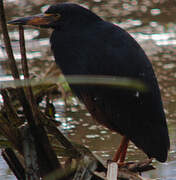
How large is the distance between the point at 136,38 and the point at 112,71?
2375mm

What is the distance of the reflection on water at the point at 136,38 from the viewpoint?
3416mm

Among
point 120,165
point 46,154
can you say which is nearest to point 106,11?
point 120,165

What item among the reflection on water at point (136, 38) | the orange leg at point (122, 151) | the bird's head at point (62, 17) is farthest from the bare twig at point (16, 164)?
the bird's head at point (62, 17)

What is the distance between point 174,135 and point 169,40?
173 centimetres

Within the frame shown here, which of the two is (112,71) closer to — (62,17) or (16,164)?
(62,17)

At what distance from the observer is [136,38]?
512 cm

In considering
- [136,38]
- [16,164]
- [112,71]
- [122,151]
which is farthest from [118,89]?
[136,38]

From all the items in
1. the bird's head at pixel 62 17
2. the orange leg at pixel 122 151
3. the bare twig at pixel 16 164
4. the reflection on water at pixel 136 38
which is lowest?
the reflection on water at pixel 136 38

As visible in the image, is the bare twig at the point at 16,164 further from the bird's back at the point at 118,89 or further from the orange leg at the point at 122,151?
the orange leg at the point at 122,151

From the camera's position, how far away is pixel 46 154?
237cm

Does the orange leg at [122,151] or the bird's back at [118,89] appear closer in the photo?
Result: the bird's back at [118,89]

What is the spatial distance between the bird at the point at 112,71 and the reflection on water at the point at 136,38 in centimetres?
25

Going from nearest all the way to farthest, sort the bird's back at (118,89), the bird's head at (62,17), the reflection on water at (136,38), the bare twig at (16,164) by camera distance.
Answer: the bare twig at (16,164) → the bird's back at (118,89) → the bird's head at (62,17) → the reflection on water at (136,38)

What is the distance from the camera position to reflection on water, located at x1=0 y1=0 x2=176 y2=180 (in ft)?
11.2
